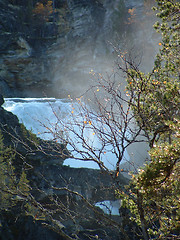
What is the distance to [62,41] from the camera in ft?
110

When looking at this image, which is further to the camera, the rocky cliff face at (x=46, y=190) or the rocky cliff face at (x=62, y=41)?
the rocky cliff face at (x=62, y=41)

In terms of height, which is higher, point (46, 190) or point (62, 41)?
point (62, 41)

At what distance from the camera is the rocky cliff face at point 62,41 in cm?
3143

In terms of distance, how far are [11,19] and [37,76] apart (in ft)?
31.2

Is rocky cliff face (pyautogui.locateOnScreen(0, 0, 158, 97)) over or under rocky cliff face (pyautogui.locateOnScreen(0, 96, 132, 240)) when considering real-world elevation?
over

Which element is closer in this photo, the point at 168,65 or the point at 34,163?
the point at 168,65

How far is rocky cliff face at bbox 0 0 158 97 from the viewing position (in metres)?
31.4

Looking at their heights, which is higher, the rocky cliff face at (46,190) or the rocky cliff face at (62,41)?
the rocky cliff face at (62,41)

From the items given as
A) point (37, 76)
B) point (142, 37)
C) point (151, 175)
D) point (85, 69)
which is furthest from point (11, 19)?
point (151, 175)

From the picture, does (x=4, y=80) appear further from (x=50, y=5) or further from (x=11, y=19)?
(x=50, y=5)

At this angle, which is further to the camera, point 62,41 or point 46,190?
point 62,41

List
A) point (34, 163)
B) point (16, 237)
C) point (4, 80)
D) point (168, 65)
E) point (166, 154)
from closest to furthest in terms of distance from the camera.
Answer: point (166, 154) → point (168, 65) → point (16, 237) → point (34, 163) → point (4, 80)

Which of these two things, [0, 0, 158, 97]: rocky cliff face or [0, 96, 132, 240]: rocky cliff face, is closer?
[0, 96, 132, 240]: rocky cliff face

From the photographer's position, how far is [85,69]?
121 feet
